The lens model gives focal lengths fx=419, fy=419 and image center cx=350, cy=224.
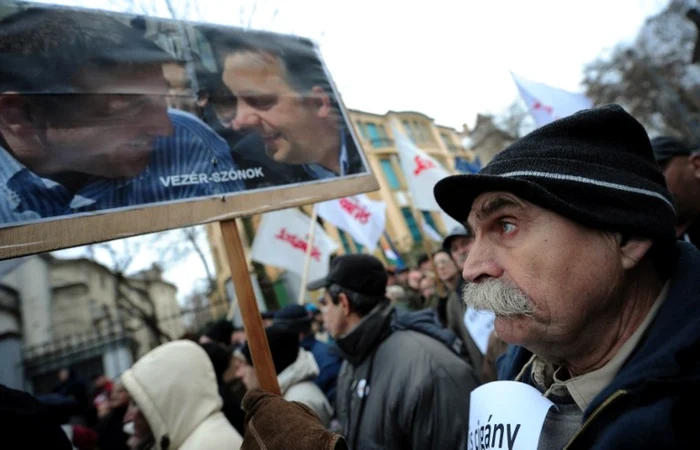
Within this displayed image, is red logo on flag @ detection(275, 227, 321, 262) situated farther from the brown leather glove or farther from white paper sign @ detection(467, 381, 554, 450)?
white paper sign @ detection(467, 381, 554, 450)

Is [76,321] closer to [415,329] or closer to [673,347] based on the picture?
[415,329]

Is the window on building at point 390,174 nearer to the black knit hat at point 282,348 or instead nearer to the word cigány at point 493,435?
the black knit hat at point 282,348

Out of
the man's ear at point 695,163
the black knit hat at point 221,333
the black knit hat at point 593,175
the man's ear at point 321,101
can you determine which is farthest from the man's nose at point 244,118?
the black knit hat at point 221,333

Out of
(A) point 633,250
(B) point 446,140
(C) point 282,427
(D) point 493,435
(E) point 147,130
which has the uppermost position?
(B) point 446,140

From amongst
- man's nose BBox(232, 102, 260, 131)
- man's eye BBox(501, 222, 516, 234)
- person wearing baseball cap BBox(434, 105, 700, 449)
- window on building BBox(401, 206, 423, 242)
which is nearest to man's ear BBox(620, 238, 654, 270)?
person wearing baseball cap BBox(434, 105, 700, 449)

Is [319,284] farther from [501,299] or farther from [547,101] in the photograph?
[547,101]

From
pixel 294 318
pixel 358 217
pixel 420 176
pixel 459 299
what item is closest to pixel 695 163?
pixel 459 299

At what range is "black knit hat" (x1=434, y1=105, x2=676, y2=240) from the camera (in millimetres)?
1173

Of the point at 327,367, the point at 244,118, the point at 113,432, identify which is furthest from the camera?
the point at 327,367

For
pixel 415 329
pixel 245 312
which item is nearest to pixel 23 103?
pixel 245 312

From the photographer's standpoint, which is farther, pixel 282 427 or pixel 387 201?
pixel 387 201

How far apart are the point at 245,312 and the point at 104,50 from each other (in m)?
1.18

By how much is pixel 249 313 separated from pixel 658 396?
1291 millimetres

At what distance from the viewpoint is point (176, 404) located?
2.27m
